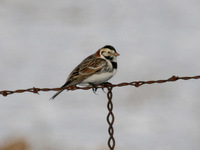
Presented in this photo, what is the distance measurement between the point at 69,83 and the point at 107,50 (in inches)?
43.8

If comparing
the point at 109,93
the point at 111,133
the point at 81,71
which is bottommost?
the point at 111,133

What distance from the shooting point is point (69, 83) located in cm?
778

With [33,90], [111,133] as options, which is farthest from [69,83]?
[111,133]

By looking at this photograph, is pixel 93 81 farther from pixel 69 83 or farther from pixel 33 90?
pixel 33 90

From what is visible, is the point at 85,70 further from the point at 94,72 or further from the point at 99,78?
the point at 99,78

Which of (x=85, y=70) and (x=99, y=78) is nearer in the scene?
(x=99, y=78)

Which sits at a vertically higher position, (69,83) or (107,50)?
(107,50)

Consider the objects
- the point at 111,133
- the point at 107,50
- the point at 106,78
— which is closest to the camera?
the point at 111,133

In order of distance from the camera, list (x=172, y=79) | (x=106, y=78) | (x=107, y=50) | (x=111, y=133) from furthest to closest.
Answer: (x=107, y=50) → (x=106, y=78) → (x=172, y=79) → (x=111, y=133)

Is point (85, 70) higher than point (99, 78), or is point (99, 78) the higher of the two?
point (85, 70)

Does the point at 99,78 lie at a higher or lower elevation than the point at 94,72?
lower

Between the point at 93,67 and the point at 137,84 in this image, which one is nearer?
the point at 137,84

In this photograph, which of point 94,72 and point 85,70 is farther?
point 85,70

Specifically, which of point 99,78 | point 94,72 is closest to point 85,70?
point 94,72
